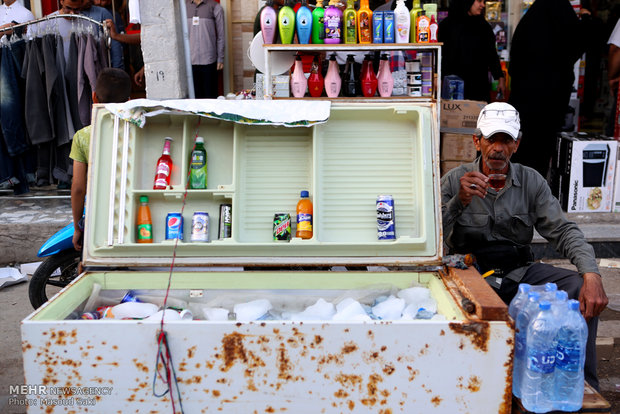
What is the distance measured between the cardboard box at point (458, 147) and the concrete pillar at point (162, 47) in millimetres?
2310

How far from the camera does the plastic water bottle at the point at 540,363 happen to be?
192 cm

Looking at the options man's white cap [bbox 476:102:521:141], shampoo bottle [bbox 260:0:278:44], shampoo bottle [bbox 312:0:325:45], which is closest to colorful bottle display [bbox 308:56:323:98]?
shampoo bottle [bbox 312:0:325:45]

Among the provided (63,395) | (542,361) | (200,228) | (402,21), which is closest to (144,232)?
(200,228)

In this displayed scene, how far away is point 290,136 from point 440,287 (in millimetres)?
974

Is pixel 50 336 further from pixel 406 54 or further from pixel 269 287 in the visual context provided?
pixel 406 54

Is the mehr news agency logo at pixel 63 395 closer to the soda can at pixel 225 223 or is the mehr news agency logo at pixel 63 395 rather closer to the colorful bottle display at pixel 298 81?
the soda can at pixel 225 223

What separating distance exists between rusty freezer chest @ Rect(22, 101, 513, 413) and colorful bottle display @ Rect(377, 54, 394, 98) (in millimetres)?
2182

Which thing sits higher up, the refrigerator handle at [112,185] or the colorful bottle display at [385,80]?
the colorful bottle display at [385,80]

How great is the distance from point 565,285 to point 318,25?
3.03 metres

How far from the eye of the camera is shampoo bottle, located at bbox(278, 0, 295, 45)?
15.8 feet

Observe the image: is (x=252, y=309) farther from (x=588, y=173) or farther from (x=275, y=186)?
(x=588, y=173)

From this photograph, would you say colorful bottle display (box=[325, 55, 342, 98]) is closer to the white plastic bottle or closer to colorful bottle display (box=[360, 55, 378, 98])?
colorful bottle display (box=[360, 55, 378, 98])

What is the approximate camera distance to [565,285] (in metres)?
2.63

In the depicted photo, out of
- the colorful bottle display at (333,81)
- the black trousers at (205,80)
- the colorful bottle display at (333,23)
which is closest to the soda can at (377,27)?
the colorful bottle display at (333,23)
